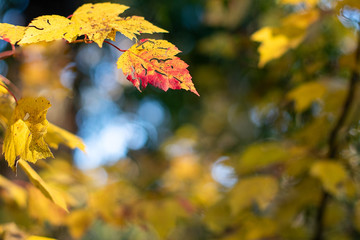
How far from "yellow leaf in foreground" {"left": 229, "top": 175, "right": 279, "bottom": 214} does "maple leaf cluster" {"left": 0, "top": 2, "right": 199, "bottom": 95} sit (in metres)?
0.70

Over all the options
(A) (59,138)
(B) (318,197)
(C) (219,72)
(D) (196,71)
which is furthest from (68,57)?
(B) (318,197)

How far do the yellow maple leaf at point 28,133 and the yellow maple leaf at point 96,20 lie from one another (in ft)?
0.34

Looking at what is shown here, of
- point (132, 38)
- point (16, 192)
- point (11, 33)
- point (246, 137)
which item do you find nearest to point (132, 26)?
point (132, 38)

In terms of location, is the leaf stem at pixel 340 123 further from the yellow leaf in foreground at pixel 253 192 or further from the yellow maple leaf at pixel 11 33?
the yellow maple leaf at pixel 11 33

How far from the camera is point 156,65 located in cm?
47

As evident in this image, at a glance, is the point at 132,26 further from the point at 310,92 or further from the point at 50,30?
the point at 310,92

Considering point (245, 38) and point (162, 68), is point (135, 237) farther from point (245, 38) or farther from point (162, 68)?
point (162, 68)

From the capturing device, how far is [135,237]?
9.62 feet

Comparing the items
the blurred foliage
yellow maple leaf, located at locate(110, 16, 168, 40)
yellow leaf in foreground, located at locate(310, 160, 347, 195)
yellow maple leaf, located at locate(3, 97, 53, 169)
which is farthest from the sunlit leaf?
yellow leaf in foreground, located at locate(310, 160, 347, 195)

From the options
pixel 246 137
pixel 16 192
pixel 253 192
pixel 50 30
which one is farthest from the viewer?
pixel 246 137

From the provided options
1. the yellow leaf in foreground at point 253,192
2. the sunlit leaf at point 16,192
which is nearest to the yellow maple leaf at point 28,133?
the sunlit leaf at point 16,192

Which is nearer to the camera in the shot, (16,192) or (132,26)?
(132,26)

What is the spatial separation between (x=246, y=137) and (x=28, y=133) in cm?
228

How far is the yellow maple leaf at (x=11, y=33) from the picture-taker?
1.49 ft
